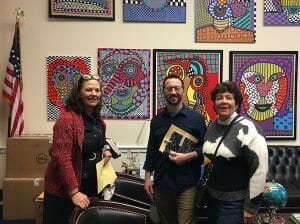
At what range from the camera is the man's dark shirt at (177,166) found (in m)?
2.79

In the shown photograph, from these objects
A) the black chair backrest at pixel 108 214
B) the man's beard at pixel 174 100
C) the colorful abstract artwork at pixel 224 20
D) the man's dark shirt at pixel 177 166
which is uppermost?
the colorful abstract artwork at pixel 224 20

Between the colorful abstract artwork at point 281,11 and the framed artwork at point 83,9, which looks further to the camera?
the colorful abstract artwork at point 281,11

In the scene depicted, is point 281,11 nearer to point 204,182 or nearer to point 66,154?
point 204,182

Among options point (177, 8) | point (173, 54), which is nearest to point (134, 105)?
point (173, 54)

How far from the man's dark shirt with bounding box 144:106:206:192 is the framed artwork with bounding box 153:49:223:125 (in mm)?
1740

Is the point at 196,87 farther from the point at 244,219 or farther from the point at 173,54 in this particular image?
the point at 244,219

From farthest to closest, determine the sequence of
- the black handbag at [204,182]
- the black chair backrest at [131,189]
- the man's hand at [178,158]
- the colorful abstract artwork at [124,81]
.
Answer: the colorful abstract artwork at [124,81]
the black chair backrest at [131,189]
the man's hand at [178,158]
the black handbag at [204,182]

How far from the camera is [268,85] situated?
473 cm

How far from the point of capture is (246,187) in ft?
8.00

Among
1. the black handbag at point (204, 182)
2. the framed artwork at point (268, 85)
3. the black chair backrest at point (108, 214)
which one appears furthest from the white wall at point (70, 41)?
the black chair backrest at point (108, 214)

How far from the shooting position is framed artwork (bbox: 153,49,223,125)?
15.3ft

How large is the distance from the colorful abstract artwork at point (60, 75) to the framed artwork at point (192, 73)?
34.2 inches

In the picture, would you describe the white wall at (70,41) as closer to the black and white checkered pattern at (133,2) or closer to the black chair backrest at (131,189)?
the black and white checkered pattern at (133,2)

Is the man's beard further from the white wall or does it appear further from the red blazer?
the white wall
